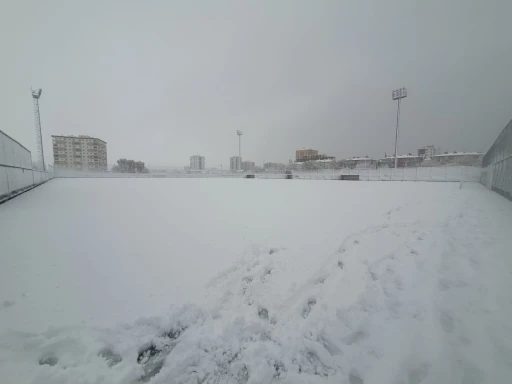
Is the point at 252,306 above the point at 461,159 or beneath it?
beneath

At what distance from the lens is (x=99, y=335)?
205 cm

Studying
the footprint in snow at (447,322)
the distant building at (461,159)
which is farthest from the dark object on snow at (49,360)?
the distant building at (461,159)

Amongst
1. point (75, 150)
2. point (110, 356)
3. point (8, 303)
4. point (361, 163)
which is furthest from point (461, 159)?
point (75, 150)

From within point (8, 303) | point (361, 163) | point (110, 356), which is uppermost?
point (361, 163)

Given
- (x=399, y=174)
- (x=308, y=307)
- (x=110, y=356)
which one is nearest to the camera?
(x=110, y=356)

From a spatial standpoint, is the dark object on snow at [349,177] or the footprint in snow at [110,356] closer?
the footprint in snow at [110,356]

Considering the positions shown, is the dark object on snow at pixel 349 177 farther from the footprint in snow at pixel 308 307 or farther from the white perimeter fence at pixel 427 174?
the footprint in snow at pixel 308 307

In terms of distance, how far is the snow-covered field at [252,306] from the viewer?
1.83 metres

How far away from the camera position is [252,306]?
8.94 ft

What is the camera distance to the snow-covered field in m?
1.83

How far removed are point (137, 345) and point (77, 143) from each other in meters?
96.0

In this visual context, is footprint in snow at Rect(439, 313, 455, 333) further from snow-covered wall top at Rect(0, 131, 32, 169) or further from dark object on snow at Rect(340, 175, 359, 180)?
dark object on snow at Rect(340, 175, 359, 180)

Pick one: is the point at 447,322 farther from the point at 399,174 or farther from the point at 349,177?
the point at 399,174

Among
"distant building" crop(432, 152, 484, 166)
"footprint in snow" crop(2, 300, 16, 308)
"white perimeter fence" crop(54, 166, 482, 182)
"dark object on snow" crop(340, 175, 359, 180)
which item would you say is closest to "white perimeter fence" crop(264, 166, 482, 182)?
"white perimeter fence" crop(54, 166, 482, 182)
